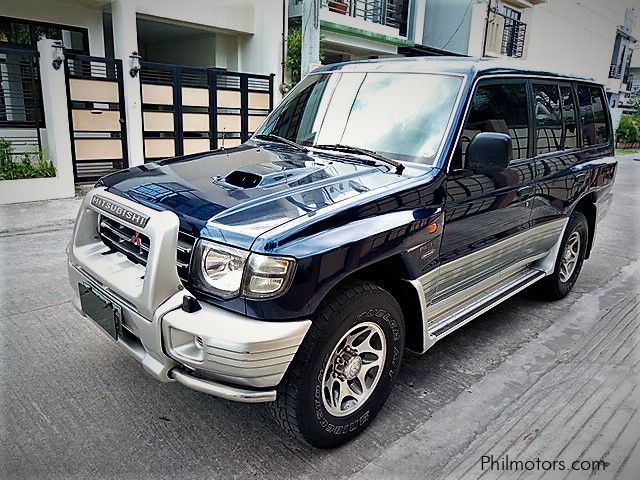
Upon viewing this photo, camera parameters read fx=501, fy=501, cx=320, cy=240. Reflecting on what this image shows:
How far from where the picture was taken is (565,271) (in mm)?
4785

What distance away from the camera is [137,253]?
254 centimetres

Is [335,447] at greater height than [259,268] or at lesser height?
lesser

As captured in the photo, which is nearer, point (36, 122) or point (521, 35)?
point (36, 122)

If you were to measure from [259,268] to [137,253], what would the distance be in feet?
2.60

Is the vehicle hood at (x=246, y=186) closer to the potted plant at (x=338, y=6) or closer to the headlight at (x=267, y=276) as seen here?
the headlight at (x=267, y=276)

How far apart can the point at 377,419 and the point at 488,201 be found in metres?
1.56

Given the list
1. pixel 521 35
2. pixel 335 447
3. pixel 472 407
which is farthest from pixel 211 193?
pixel 521 35

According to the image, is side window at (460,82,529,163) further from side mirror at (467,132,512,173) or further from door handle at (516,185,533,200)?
door handle at (516,185,533,200)

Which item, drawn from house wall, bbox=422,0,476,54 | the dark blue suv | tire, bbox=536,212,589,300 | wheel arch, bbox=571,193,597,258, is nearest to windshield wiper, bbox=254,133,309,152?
the dark blue suv

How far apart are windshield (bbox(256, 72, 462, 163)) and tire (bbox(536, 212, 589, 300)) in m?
2.13

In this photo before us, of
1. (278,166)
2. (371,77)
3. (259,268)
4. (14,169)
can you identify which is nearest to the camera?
(259,268)

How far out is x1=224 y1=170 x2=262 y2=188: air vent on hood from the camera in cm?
263

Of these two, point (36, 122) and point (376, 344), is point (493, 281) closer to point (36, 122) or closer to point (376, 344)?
point (376, 344)

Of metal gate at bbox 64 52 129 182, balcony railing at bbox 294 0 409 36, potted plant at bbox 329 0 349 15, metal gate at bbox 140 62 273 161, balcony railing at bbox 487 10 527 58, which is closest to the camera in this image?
metal gate at bbox 64 52 129 182
